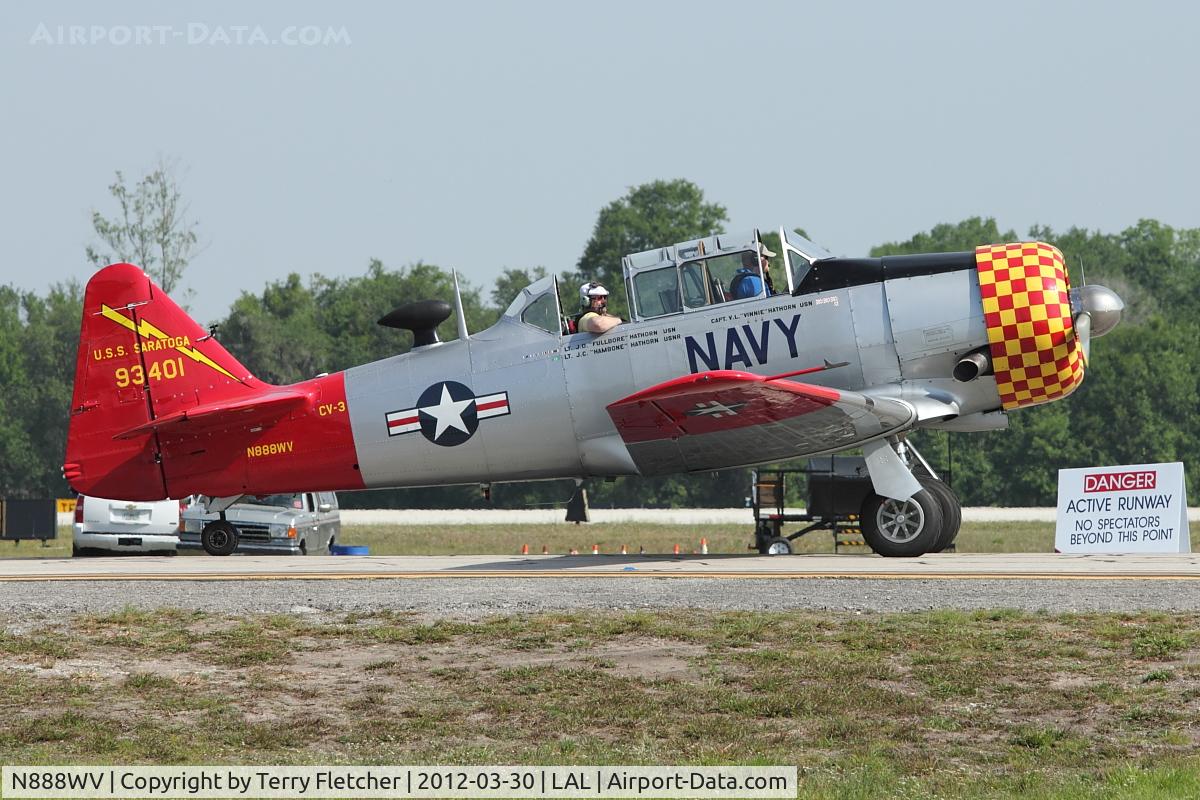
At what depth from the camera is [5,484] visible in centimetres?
7338

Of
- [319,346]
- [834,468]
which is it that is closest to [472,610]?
[834,468]

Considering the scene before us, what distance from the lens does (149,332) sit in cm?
1870

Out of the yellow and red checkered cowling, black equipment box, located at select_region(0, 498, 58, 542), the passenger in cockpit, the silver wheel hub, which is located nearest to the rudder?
the passenger in cockpit

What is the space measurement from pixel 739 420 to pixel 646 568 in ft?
6.25

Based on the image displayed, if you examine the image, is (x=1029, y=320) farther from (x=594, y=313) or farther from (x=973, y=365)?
(x=594, y=313)

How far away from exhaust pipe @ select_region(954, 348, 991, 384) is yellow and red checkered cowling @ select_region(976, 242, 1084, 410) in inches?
3.4

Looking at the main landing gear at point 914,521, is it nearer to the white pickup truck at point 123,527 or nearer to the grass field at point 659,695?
the grass field at point 659,695

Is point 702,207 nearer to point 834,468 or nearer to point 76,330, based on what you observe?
point 76,330

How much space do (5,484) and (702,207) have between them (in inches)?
1599

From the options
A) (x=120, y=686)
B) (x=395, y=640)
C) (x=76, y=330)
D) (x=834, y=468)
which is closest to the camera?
(x=120, y=686)

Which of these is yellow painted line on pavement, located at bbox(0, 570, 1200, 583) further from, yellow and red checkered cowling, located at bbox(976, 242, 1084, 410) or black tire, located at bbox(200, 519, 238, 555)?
black tire, located at bbox(200, 519, 238, 555)

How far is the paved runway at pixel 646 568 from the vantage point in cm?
1457

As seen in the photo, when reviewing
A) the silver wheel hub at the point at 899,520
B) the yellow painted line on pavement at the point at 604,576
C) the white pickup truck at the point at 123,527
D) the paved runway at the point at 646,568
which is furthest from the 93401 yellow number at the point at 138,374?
the silver wheel hub at the point at 899,520

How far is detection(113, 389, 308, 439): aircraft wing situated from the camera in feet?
58.3
